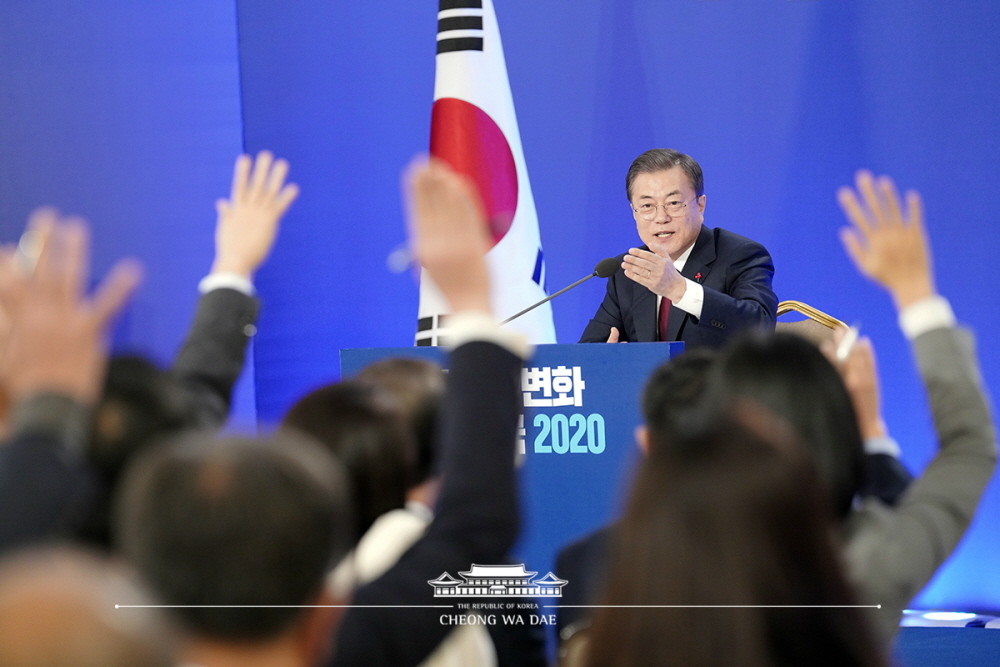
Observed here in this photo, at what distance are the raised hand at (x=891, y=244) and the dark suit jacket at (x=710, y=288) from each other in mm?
1679

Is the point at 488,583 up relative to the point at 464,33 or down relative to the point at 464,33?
down

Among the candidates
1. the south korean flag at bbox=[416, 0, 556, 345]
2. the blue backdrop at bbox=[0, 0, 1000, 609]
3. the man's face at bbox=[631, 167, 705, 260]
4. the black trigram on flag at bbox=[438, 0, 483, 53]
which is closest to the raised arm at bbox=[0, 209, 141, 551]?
the man's face at bbox=[631, 167, 705, 260]

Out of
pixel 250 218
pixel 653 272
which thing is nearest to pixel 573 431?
pixel 653 272

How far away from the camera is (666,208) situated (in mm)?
3516

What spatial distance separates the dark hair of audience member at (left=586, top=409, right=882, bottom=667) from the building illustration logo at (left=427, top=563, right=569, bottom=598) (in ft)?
0.96

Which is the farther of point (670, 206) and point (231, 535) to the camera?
point (670, 206)

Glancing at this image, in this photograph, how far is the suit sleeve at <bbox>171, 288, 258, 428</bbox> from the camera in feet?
4.67

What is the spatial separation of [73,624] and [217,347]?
3.21ft

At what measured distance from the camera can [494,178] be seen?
13.7ft

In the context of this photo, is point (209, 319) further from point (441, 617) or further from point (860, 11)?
point (860, 11)

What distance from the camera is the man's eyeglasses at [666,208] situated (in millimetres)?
3502

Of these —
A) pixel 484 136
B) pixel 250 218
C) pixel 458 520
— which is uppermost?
pixel 484 136

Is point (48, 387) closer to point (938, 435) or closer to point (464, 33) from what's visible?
point (938, 435)

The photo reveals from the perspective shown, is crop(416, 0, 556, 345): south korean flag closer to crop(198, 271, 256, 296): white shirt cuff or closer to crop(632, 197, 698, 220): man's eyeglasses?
crop(632, 197, 698, 220): man's eyeglasses
